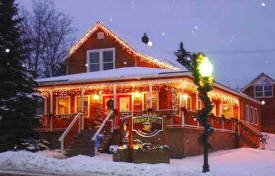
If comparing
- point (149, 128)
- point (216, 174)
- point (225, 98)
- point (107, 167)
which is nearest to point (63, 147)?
point (149, 128)

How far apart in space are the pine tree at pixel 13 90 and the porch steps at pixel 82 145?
2.09 meters

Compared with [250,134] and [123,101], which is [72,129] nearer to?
[123,101]

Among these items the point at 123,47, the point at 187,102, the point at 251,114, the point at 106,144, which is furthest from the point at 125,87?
the point at 251,114

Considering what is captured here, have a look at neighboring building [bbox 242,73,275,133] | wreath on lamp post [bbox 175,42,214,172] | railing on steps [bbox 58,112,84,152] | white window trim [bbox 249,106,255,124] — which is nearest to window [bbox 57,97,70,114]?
railing on steps [bbox 58,112,84,152]

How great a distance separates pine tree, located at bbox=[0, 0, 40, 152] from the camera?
24062 millimetres

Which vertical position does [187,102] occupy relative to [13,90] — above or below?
below

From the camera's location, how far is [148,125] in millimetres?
22750

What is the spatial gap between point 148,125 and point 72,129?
6211 millimetres

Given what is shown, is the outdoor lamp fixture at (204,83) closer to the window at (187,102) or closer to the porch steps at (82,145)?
the porch steps at (82,145)

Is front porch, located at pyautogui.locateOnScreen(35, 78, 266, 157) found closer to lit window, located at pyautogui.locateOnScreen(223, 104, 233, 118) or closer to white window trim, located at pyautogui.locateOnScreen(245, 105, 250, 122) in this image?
lit window, located at pyautogui.locateOnScreen(223, 104, 233, 118)

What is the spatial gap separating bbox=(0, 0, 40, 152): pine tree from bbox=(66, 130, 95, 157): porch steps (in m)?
2.09

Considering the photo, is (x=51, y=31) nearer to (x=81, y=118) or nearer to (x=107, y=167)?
(x=81, y=118)

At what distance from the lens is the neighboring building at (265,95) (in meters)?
52.9

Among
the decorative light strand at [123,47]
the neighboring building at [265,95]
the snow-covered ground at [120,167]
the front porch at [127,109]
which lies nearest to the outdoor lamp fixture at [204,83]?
the snow-covered ground at [120,167]
